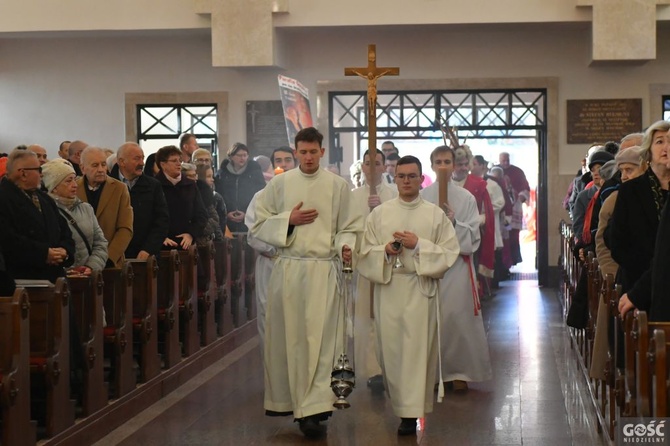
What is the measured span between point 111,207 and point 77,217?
2.37ft

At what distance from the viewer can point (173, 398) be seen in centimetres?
870

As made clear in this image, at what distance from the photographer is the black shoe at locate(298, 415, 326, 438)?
723 cm

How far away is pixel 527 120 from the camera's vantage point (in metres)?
17.6

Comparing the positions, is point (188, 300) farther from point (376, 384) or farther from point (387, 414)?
point (387, 414)

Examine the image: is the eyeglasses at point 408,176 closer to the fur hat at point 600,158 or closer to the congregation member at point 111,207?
the congregation member at point 111,207

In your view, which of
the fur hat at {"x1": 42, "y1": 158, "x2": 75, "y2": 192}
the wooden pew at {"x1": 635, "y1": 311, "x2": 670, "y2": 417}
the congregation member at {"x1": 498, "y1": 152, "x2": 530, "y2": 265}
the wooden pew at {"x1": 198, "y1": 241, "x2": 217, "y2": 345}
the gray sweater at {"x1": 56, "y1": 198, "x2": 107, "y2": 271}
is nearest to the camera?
the wooden pew at {"x1": 635, "y1": 311, "x2": 670, "y2": 417}

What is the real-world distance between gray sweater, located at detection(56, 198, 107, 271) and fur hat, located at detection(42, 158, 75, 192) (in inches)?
5.5

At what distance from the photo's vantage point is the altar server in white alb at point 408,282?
7.28 metres

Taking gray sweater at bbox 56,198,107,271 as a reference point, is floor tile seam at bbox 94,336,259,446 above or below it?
below

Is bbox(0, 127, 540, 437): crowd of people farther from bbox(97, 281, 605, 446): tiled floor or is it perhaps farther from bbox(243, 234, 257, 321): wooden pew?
bbox(243, 234, 257, 321): wooden pew

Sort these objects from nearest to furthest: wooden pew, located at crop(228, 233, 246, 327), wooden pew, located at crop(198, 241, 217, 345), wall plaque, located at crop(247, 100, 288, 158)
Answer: wooden pew, located at crop(198, 241, 217, 345) < wooden pew, located at crop(228, 233, 246, 327) < wall plaque, located at crop(247, 100, 288, 158)

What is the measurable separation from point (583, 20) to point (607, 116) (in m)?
1.87

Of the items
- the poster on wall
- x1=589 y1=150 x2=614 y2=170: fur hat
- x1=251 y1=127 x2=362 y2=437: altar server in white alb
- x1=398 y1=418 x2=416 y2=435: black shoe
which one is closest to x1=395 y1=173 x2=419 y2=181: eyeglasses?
x1=251 y1=127 x2=362 y2=437: altar server in white alb

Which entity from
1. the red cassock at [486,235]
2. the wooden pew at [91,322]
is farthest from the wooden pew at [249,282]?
the wooden pew at [91,322]
